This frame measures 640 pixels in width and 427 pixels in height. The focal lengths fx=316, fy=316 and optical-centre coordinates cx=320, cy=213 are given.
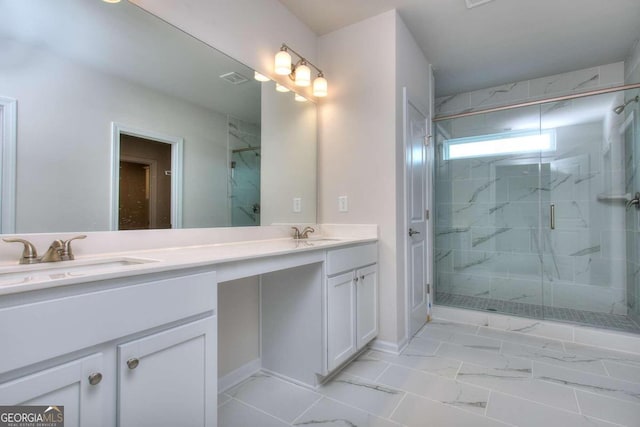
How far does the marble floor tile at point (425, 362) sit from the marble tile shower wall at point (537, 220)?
1.25m

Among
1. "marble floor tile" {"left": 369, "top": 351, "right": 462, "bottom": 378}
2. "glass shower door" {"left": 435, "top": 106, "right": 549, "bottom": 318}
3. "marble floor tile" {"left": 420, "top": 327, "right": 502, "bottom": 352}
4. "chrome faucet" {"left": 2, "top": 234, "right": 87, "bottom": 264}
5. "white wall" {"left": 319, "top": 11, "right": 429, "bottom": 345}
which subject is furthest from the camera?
"glass shower door" {"left": 435, "top": 106, "right": 549, "bottom": 318}

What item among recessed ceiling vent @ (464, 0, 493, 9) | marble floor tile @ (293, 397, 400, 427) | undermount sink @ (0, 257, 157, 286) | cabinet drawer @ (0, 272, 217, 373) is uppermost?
recessed ceiling vent @ (464, 0, 493, 9)

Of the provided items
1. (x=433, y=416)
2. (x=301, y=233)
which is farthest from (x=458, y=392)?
(x=301, y=233)

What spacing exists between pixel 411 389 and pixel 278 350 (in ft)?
2.56

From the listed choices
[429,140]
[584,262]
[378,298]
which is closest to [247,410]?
[378,298]

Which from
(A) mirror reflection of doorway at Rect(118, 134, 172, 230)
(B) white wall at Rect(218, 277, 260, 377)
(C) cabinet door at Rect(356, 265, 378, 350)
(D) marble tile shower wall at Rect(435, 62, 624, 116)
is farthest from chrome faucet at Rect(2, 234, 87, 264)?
(D) marble tile shower wall at Rect(435, 62, 624, 116)

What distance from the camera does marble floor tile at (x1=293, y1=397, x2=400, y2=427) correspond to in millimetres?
1444

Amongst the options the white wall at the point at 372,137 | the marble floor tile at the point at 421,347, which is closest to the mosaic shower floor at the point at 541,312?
the marble floor tile at the point at 421,347

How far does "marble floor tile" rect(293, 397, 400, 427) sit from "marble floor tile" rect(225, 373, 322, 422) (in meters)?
0.05

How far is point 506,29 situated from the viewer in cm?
243

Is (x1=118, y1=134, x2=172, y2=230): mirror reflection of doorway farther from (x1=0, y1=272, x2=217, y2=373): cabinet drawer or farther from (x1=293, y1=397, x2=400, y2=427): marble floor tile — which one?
(x1=293, y1=397, x2=400, y2=427): marble floor tile

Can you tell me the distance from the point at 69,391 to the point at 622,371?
111 inches

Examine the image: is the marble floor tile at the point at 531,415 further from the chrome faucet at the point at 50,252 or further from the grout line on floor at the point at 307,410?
the chrome faucet at the point at 50,252

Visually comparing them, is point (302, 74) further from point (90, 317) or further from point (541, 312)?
point (541, 312)
